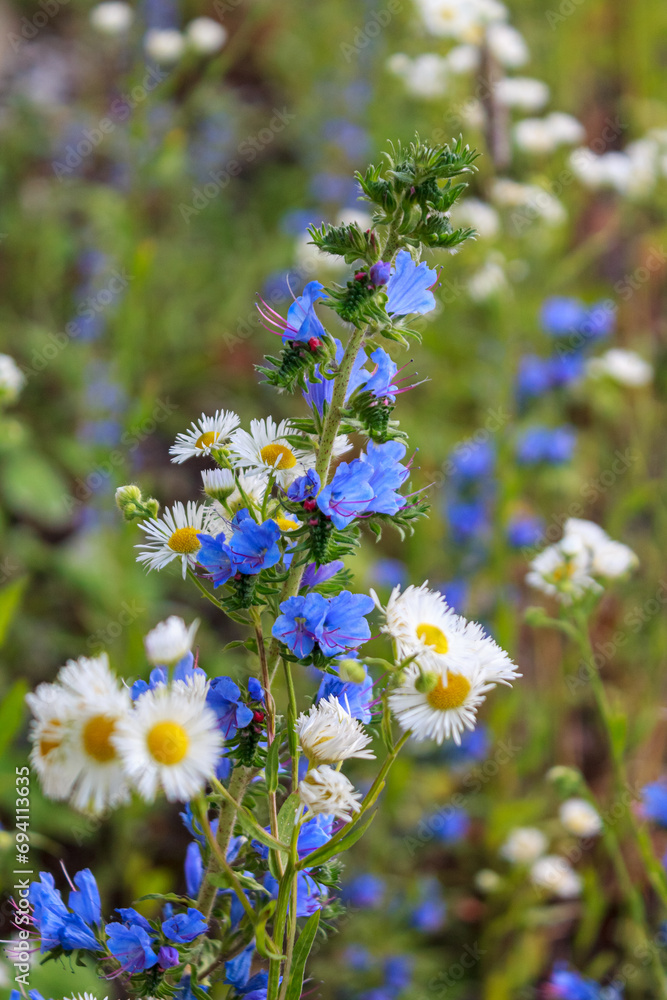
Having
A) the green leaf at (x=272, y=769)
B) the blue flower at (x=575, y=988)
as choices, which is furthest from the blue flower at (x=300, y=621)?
the blue flower at (x=575, y=988)

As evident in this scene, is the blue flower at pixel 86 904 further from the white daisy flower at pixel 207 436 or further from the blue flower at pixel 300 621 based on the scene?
the white daisy flower at pixel 207 436

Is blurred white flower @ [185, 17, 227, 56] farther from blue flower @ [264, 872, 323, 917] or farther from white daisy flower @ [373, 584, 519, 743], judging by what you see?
blue flower @ [264, 872, 323, 917]

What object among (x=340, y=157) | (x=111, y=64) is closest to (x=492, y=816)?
(x=340, y=157)

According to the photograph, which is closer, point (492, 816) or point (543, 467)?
point (492, 816)

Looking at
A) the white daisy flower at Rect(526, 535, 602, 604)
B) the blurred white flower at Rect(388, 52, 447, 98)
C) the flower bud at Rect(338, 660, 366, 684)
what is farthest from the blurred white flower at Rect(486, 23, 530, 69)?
the flower bud at Rect(338, 660, 366, 684)

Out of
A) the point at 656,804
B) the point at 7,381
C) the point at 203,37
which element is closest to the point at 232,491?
the point at 7,381

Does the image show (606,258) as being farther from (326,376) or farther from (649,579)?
(326,376)
